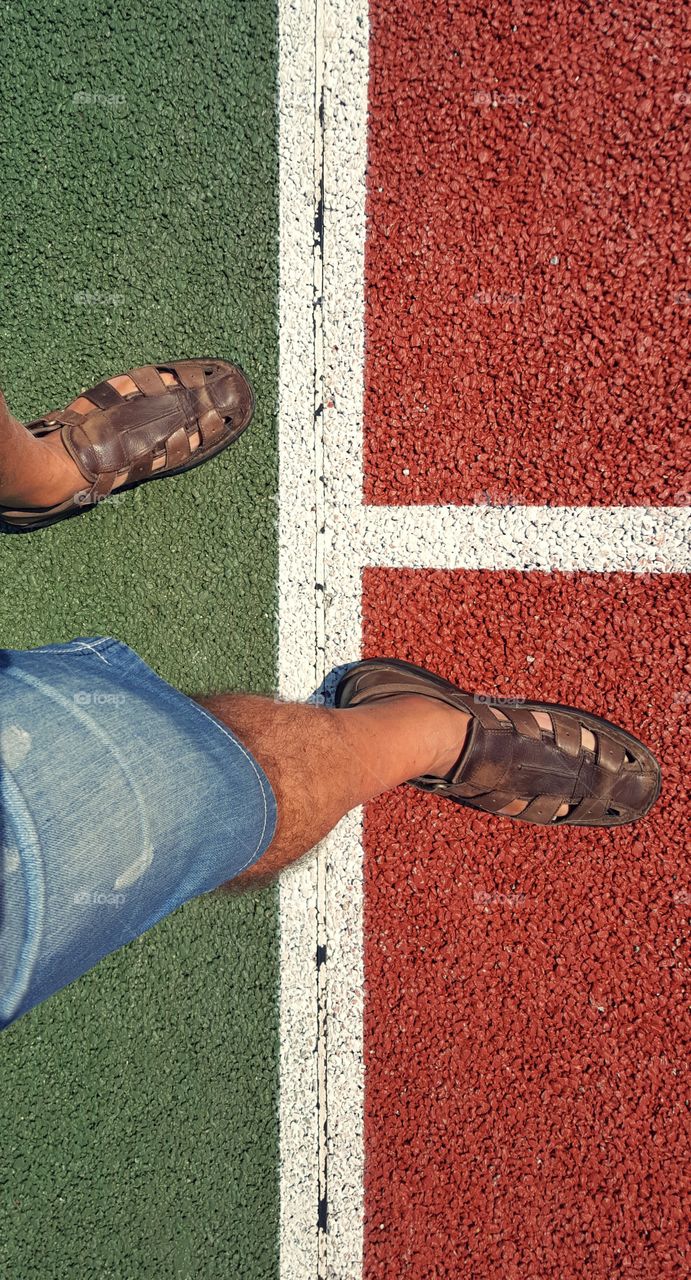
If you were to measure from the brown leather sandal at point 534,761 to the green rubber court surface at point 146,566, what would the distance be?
0.37m

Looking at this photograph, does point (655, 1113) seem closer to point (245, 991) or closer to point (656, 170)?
point (245, 991)

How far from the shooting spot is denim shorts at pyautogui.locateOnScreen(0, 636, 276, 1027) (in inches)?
41.8

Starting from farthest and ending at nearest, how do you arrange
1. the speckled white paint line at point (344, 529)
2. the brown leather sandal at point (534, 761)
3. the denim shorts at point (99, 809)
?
the speckled white paint line at point (344, 529)
the brown leather sandal at point (534, 761)
the denim shorts at point (99, 809)

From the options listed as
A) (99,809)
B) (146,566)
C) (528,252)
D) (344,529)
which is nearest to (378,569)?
(344,529)

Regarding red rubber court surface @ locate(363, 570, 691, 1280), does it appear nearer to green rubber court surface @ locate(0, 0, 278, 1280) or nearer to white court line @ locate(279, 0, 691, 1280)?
white court line @ locate(279, 0, 691, 1280)

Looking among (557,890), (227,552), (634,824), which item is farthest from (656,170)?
(557,890)

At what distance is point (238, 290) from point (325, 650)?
0.95 meters

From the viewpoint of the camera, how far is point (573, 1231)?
2.02 metres

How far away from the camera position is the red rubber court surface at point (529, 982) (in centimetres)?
196

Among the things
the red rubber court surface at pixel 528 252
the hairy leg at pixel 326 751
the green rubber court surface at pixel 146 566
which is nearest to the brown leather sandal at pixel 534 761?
the hairy leg at pixel 326 751

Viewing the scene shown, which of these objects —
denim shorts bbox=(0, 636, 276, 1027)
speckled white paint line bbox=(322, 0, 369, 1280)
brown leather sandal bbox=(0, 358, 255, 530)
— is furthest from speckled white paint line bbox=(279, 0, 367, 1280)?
denim shorts bbox=(0, 636, 276, 1027)

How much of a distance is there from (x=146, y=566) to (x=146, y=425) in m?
0.36

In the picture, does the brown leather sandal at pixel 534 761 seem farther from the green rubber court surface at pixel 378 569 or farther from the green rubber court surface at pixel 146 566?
the green rubber court surface at pixel 146 566

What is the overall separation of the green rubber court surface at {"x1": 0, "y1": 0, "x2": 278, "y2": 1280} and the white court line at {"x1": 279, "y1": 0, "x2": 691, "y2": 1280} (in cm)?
5
